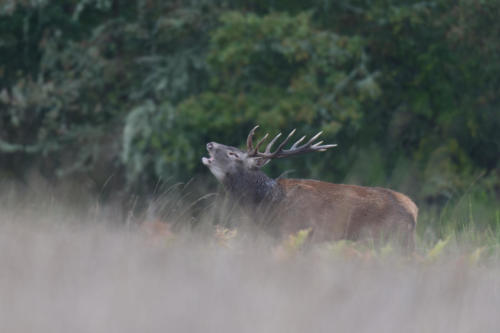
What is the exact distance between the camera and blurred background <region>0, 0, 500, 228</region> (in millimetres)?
13906

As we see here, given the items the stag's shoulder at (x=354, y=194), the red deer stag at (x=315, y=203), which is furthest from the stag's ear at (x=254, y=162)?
the stag's shoulder at (x=354, y=194)

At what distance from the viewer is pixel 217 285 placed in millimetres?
3816

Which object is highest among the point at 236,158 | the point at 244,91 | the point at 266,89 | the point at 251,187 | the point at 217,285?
the point at 217,285

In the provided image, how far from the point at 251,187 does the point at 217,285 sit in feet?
12.3

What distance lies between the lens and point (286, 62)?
48.8ft

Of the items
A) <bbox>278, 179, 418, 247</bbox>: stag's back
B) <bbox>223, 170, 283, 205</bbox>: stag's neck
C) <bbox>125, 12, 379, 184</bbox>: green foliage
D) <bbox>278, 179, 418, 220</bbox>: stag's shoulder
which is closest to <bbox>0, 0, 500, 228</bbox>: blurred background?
<bbox>125, 12, 379, 184</bbox>: green foliage

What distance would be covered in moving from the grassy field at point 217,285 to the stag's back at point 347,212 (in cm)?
152

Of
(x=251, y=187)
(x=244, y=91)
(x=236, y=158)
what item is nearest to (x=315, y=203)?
(x=251, y=187)

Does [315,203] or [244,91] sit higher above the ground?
[315,203]

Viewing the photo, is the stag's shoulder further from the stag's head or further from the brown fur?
the stag's head

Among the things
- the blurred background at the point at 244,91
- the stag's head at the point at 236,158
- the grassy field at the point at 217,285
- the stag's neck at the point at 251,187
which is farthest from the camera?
the blurred background at the point at 244,91

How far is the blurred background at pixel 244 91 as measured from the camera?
1391 centimetres

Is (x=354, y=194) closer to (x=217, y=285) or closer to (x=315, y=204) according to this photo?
(x=315, y=204)

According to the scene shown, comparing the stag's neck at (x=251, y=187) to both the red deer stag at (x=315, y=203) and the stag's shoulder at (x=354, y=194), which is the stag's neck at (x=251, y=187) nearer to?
the red deer stag at (x=315, y=203)
